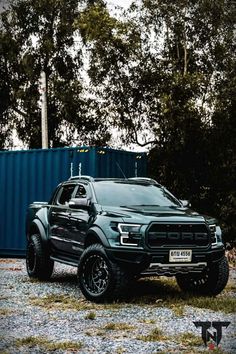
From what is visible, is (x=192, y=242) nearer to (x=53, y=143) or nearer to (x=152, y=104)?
(x=152, y=104)

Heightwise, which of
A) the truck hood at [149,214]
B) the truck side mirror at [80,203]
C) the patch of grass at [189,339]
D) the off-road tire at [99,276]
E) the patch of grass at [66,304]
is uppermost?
the truck side mirror at [80,203]

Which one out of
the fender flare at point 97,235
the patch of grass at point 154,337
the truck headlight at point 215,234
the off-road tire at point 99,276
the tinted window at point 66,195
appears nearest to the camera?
the patch of grass at point 154,337

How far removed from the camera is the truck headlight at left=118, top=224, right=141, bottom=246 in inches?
350

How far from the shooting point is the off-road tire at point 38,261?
37.3 ft

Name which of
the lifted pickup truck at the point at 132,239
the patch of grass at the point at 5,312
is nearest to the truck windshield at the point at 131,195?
the lifted pickup truck at the point at 132,239

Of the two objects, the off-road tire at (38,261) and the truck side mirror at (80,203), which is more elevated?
the truck side mirror at (80,203)

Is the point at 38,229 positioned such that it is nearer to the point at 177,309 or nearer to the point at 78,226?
the point at 78,226

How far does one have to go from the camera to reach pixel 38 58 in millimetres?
32656

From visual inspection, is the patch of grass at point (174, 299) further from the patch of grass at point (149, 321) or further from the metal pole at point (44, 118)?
the metal pole at point (44, 118)

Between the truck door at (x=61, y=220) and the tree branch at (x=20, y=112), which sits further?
the tree branch at (x=20, y=112)

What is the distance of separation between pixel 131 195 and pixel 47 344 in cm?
438

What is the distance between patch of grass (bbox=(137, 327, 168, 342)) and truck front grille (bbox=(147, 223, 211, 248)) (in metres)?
2.13

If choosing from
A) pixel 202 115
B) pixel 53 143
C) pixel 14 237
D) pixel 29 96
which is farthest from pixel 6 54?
pixel 14 237

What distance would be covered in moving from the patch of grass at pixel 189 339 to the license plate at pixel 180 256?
2.19 m
